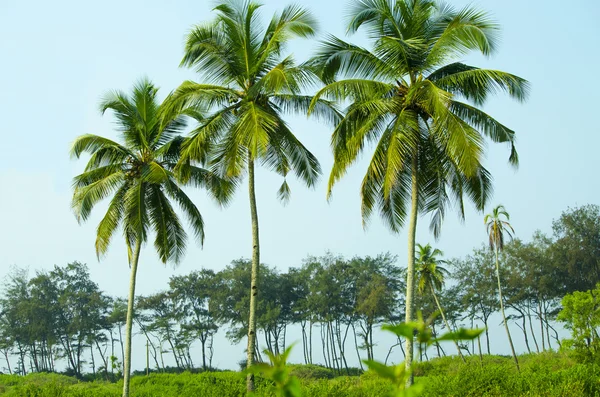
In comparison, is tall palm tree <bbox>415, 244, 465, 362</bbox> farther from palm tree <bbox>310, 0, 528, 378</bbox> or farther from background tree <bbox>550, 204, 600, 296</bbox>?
palm tree <bbox>310, 0, 528, 378</bbox>

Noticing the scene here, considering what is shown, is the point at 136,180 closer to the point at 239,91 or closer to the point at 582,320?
the point at 239,91

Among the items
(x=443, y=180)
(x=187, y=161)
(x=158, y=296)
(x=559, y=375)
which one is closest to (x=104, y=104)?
(x=187, y=161)

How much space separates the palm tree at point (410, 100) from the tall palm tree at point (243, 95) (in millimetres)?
1324

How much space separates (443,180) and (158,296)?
39.3m

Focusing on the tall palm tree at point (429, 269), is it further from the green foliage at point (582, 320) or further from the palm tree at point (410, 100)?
the palm tree at point (410, 100)

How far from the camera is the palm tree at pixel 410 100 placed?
571 inches

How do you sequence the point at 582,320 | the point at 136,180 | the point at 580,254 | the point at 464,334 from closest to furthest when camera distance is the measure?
1. the point at 464,334
2. the point at 136,180
3. the point at 582,320
4. the point at 580,254

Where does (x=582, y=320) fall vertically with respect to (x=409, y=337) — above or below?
above

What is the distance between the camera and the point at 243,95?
54.3ft

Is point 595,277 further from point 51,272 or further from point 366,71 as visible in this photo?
point 51,272

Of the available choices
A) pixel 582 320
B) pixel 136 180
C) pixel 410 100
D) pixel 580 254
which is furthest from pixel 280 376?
pixel 580 254

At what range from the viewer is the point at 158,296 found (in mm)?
51344

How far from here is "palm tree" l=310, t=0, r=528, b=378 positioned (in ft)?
47.6

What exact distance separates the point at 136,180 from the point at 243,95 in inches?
211
